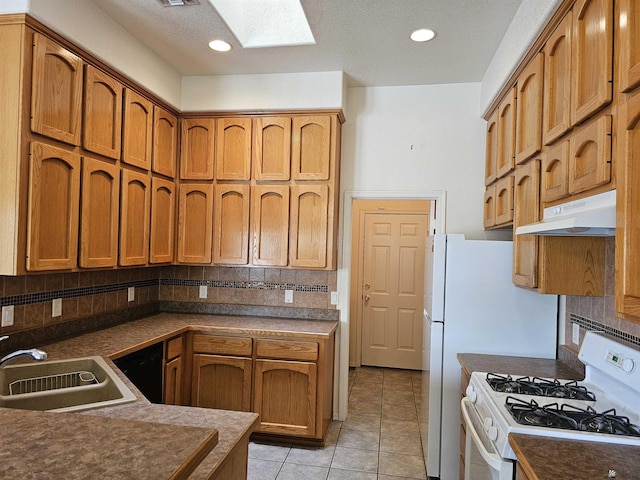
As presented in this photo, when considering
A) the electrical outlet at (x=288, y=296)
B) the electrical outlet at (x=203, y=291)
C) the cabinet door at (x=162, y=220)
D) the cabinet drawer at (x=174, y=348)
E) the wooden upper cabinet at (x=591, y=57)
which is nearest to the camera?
the wooden upper cabinet at (x=591, y=57)

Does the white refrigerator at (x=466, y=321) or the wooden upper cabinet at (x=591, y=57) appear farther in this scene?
the white refrigerator at (x=466, y=321)

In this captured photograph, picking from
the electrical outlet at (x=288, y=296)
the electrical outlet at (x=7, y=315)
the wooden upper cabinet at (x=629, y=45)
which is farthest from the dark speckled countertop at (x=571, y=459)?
the electrical outlet at (x=7, y=315)

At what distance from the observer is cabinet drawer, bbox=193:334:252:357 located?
2854 millimetres

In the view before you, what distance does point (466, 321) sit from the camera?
2.41 meters

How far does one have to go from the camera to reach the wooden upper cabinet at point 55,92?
1.90m

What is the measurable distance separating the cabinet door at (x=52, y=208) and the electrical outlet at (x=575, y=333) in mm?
2804

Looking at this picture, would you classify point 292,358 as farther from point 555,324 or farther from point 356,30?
point 356,30

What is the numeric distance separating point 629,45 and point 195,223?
9.55 feet

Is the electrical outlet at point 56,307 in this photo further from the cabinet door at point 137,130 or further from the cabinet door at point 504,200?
the cabinet door at point 504,200

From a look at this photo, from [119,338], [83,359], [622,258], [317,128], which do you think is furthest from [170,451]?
[317,128]

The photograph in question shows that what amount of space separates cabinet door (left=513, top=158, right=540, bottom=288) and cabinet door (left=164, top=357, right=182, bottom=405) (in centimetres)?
232

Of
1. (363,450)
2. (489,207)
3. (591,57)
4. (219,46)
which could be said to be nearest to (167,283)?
(219,46)

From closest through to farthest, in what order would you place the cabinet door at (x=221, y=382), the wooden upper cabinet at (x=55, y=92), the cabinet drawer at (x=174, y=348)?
the wooden upper cabinet at (x=55, y=92) → the cabinet drawer at (x=174, y=348) → the cabinet door at (x=221, y=382)

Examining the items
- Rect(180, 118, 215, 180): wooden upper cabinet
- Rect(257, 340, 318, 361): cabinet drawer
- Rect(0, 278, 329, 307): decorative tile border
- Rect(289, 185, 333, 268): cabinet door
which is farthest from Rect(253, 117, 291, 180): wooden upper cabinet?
Rect(257, 340, 318, 361): cabinet drawer
